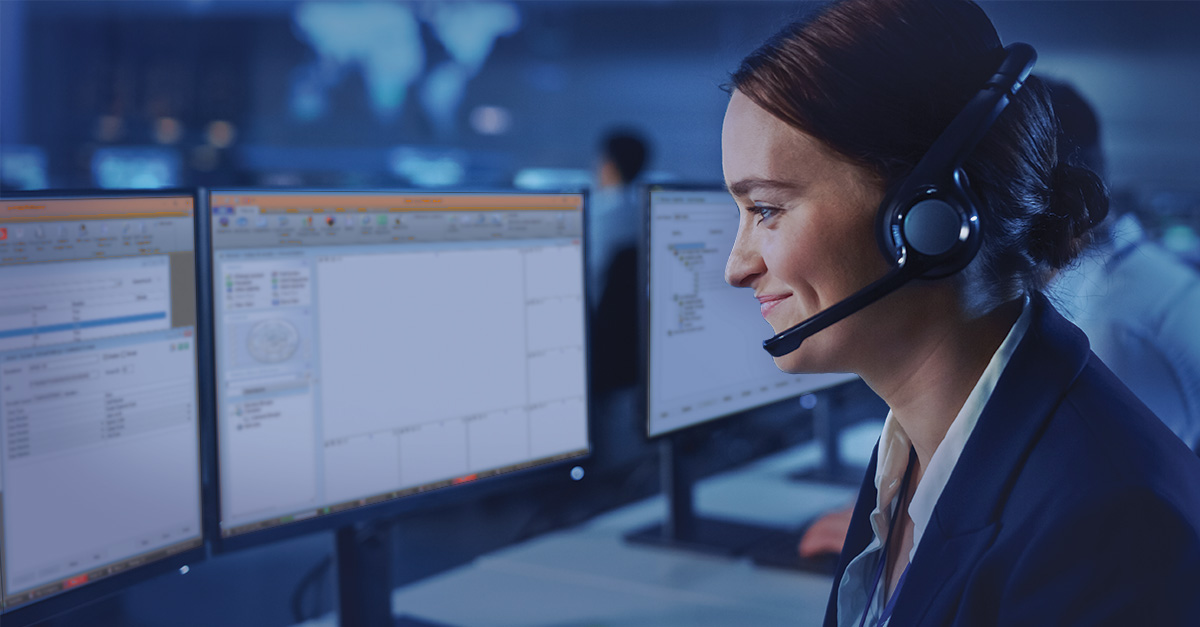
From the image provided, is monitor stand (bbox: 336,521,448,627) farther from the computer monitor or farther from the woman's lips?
the woman's lips

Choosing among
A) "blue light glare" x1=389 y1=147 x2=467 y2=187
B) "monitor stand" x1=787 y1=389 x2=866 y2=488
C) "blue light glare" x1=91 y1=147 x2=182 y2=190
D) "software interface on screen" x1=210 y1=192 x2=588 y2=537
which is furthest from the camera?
"blue light glare" x1=389 y1=147 x2=467 y2=187

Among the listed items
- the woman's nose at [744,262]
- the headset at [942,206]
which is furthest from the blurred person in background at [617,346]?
the headset at [942,206]

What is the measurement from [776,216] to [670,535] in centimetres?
89

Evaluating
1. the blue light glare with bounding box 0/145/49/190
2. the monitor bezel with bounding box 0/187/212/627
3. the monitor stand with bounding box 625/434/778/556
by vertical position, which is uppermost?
the blue light glare with bounding box 0/145/49/190

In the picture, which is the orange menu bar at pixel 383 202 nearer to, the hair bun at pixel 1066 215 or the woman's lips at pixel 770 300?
the woman's lips at pixel 770 300

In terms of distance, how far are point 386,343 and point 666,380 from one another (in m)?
0.46

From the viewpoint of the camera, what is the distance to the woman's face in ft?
2.27

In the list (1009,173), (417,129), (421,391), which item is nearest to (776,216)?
(1009,173)

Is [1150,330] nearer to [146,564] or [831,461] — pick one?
[831,461]

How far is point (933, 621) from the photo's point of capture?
2.00 feet

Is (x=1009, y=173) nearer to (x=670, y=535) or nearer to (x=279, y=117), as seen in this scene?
(x=670, y=535)

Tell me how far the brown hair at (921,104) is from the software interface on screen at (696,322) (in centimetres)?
61

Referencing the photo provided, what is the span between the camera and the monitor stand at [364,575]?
42.6 inches

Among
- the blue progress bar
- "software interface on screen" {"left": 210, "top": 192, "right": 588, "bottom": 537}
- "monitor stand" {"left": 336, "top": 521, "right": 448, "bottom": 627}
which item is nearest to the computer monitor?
"software interface on screen" {"left": 210, "top": 192, "right": 588, "bottom": 537}
